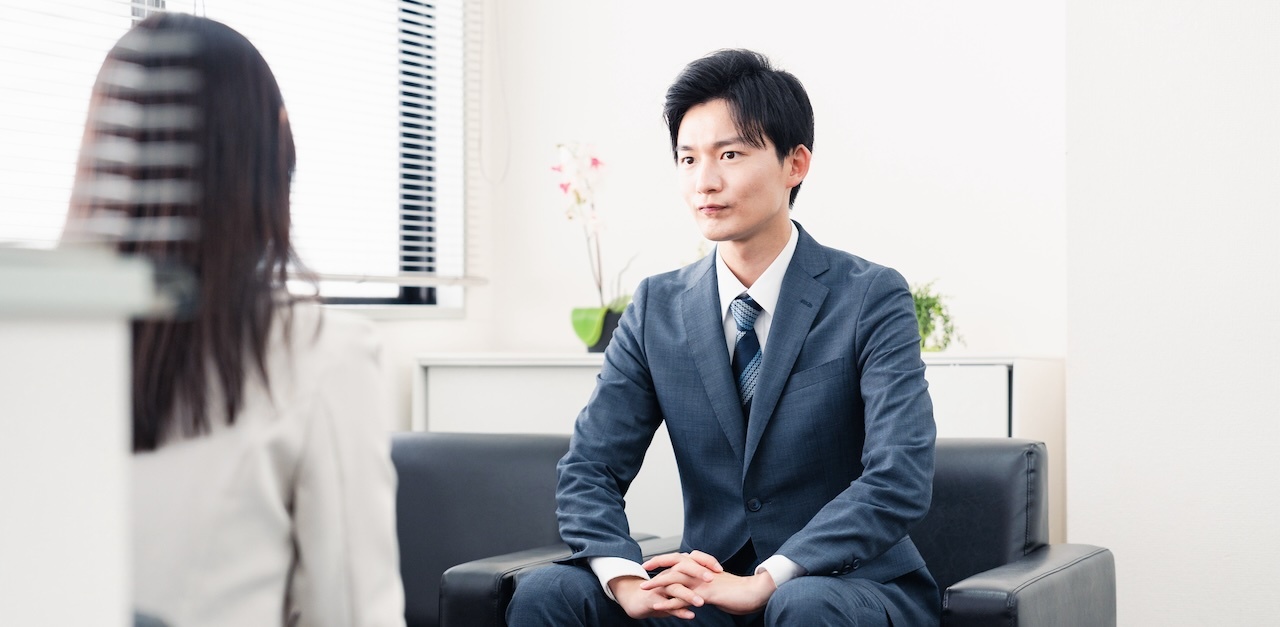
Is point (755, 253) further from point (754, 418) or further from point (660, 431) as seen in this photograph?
point (660, 431)

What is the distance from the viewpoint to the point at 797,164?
211 centimetres

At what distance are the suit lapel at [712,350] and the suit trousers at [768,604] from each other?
0.29 m

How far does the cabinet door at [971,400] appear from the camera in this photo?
8.53ft

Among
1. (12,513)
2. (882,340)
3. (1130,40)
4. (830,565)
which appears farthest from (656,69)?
(12,513)

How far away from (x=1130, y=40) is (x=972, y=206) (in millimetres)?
818

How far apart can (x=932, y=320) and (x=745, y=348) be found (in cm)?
96

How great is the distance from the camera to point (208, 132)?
77 centimetres

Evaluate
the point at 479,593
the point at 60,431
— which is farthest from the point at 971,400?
the point at 60,431

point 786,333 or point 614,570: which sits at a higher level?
point 786,333

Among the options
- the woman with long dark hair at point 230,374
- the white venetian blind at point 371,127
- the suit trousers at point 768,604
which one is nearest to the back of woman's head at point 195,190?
the woman with long dark hair at point 230,374

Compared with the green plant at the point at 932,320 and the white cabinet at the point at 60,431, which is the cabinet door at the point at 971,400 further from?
the white cabinet at the point at 60,431

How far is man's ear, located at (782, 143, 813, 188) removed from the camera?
2088 millimetres

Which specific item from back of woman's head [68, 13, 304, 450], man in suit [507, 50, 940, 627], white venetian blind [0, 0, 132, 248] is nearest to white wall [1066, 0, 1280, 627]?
man in suit [507, 50, 940, 627]

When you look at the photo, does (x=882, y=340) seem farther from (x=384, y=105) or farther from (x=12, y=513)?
(x=384, y=105)
